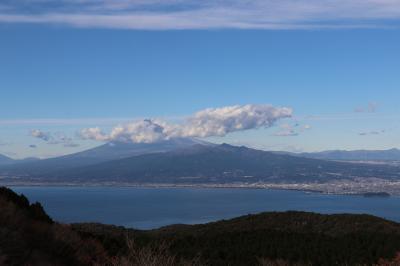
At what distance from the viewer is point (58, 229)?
21.5 metres

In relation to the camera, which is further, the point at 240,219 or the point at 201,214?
the point at 201,214

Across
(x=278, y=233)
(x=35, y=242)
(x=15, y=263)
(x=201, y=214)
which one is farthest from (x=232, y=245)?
(x=201, y=214)

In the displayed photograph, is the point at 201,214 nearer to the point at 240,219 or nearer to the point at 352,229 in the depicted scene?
the point at 240,219

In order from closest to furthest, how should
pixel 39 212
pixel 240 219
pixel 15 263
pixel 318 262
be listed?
pixel 15 263 < pixel 39 212 < pixel 318 262 < pixel 240 219

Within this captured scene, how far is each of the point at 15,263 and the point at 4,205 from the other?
6.50 meters

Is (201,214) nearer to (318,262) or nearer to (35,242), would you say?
(318,262)

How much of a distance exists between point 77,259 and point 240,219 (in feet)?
152

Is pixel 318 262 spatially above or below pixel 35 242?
below

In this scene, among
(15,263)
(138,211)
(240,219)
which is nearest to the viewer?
(15,263)

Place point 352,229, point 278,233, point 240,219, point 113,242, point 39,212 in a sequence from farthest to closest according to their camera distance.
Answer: point 240,219 < point 352,229 < point 278,233 < point 113,242 < point 39,212

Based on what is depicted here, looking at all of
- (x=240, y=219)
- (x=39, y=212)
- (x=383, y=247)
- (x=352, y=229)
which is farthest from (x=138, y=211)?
(x=39, y=212)

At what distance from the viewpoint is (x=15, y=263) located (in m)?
15.1

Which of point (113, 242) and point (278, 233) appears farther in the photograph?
point (278, 233)

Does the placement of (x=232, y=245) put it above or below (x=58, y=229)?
below
